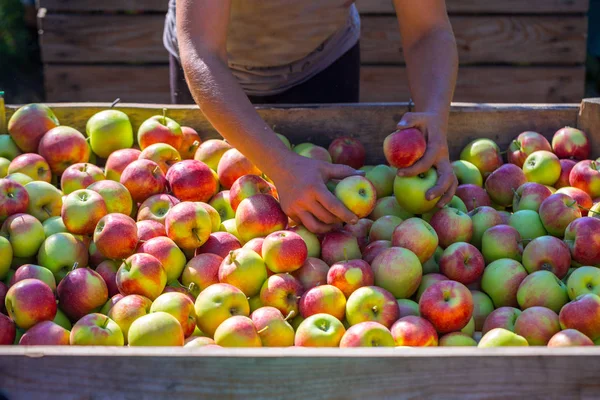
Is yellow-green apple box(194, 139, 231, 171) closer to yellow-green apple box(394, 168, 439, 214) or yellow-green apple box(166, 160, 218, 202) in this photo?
yellow-green apple box(166, 160, 218, 202)

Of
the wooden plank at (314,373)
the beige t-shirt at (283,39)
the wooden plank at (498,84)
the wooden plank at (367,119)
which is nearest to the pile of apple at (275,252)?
the wooden plank at (367,119)

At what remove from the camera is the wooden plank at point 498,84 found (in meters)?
4.36

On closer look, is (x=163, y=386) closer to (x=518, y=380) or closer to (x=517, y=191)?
(x=518, y=380)

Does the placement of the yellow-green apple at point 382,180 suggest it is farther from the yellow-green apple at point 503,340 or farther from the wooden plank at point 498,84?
the wooden plank at point 498,84

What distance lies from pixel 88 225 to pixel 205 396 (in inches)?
34.5

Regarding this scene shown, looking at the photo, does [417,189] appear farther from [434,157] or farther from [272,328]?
[272,328]

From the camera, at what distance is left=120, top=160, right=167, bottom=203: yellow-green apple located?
211 centimetres

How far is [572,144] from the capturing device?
7.93 feet

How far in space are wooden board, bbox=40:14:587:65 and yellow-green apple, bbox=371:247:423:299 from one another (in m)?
2.72

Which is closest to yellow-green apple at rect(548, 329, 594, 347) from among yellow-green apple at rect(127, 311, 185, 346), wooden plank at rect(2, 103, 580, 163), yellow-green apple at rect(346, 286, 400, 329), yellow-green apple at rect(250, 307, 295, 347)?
yellow-green apple at rect(346, 286, 400, 329)

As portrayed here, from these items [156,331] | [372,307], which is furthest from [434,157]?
[156,331]

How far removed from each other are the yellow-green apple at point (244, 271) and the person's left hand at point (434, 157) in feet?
1.57

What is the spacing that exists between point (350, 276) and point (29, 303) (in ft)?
2.41

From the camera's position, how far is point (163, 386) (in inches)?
47.8
